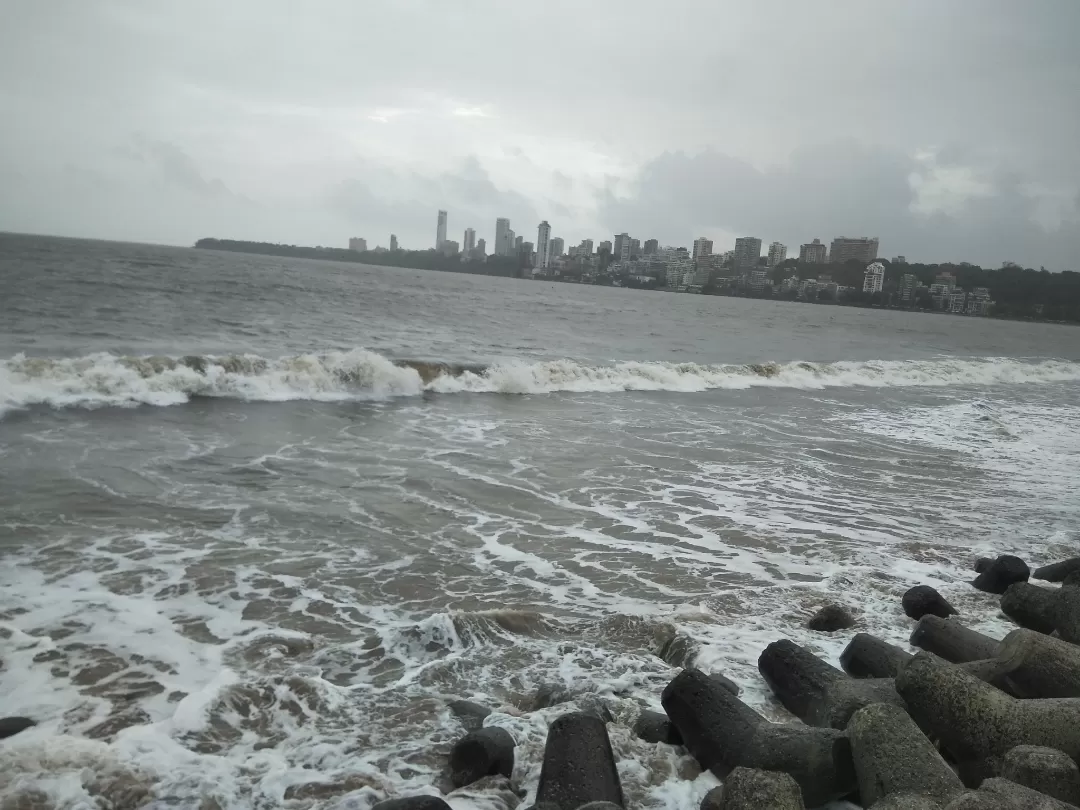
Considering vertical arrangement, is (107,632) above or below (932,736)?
below

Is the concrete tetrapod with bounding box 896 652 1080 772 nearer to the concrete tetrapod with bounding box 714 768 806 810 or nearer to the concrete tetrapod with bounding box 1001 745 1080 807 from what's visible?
the concrete tetrapod with bounding box 1001 745 1080 807

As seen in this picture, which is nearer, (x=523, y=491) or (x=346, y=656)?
(x=346, y=656)

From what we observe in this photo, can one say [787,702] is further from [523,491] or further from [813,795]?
[523,491]

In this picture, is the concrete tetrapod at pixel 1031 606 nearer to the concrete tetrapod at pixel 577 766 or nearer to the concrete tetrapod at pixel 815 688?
the concrete tetrapod at pixel 815 688

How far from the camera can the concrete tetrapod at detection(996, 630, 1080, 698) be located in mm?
4492

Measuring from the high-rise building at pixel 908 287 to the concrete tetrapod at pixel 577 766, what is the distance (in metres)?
167

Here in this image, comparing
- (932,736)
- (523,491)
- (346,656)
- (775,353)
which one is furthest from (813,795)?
(775,353)

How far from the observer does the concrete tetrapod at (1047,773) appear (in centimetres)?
324

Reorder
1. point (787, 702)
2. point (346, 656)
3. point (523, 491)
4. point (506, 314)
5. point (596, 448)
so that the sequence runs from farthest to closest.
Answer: point (506, 314)
point (596, 448)
point (523, 491)
point (346, 656)
point (787, 702)

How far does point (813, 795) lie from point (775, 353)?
37.6 m

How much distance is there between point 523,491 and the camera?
10.5 meters

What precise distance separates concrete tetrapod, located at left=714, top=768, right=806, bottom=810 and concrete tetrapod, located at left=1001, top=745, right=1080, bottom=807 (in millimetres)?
997

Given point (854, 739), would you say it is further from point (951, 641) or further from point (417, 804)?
point (951, 641)

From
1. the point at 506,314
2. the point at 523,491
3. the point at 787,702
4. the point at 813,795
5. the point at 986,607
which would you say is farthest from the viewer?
the point at 506,314
